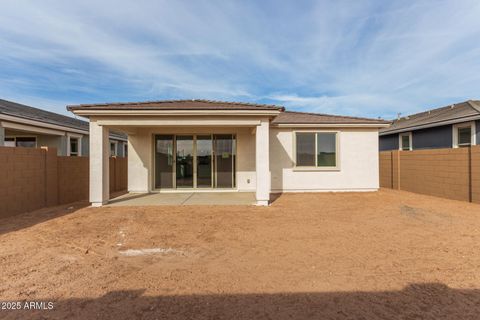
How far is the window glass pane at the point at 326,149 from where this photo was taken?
10031 mm

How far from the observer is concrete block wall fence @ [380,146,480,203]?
789cm

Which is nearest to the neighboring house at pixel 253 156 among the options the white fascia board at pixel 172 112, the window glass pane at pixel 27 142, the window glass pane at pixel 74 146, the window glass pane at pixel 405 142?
the white fascia board at pixel 172 112

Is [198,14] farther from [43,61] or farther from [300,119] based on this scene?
[43,61]

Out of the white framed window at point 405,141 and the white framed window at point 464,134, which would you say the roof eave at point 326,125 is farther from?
the white framed window at point 405,141

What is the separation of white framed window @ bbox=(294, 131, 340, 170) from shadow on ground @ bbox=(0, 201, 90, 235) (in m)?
7.94

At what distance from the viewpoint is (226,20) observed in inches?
417

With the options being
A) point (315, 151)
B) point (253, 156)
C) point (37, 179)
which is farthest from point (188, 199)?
point (315, 151)

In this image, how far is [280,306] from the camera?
2484 millimetres

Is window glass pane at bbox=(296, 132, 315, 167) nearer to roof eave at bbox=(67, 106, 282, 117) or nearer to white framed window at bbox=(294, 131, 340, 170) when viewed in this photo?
white framed window at bbox=(294, 131, 340, 170)

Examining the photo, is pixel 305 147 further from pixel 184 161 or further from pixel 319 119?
pixel 184 161

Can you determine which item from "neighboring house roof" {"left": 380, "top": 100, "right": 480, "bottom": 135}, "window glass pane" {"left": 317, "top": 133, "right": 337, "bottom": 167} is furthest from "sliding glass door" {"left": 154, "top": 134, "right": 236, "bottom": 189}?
"neighboring house roof" {"left": 380, "top": 100, "right": 480, "bottom": 135}

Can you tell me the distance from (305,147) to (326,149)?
880 millimetres

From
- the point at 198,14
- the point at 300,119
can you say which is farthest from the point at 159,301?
the point at 198,14

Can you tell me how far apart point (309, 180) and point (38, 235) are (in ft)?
28.1
